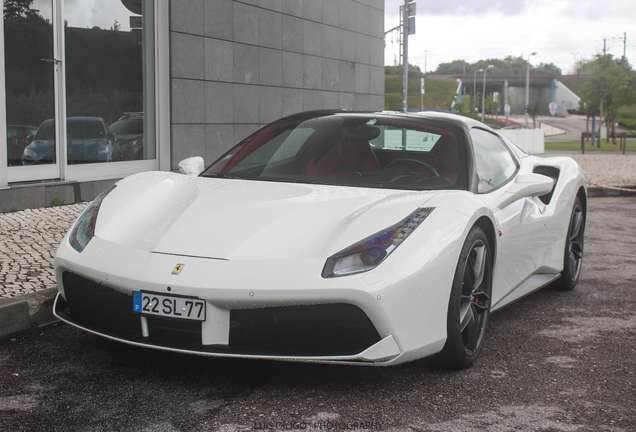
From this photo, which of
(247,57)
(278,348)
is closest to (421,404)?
(278,348)

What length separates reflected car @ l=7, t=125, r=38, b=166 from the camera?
736 centimetres

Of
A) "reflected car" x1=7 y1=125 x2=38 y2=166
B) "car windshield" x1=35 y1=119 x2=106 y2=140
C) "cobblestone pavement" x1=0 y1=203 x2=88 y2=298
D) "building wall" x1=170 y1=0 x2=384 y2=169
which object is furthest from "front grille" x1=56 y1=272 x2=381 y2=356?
"building wall" x1=170 y1=0 x2=384 y2=169

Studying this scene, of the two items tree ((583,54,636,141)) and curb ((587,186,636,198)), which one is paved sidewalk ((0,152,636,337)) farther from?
tree ((583,54,636,141))

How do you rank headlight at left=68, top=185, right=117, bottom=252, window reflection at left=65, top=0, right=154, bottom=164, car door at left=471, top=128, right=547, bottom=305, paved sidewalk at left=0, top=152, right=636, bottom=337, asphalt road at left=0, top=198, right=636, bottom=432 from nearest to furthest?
asphalt road at left=0, top=198, right=636, bottom=432, headlight at left=68, top=185, right=117, bottom=252, car door at left=471, top=128, right=547, bottom=305, paved sidewalk at left=0, top=152, right=636, bottom=337, window reflection at left=65, top=0, right=154, bottom=164

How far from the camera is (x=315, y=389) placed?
2.71 m

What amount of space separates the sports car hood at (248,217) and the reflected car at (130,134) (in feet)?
19.4

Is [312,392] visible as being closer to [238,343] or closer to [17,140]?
[238,343]

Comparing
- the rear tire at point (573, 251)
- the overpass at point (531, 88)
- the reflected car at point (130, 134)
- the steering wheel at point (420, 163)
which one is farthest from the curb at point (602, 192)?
the overpass at point (531, 88)

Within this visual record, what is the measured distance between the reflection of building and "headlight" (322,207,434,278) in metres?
5.47

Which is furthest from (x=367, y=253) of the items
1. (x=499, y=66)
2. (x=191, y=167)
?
(x=499, y=66)

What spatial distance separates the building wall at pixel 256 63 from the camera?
386 inches

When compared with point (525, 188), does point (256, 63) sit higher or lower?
higher

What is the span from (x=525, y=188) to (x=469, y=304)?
933mm

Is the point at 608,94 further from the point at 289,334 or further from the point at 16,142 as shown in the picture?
the point at 289,334
